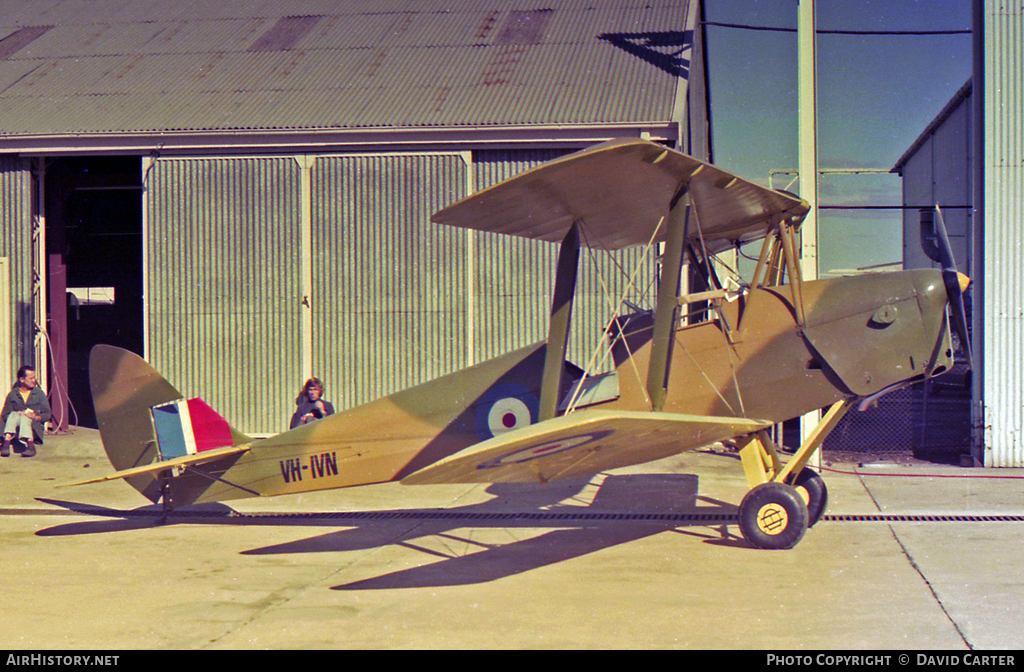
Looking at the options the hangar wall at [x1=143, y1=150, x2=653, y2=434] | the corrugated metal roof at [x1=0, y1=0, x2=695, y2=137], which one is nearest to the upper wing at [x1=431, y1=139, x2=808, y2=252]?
the hangar wall at [x1=143, y1=150, x2=653, y2=434]

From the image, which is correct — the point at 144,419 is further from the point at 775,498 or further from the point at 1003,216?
the point at 1003,216

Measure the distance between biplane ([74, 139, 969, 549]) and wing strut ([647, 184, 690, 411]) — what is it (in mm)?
10

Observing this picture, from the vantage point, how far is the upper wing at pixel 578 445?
4.88 meters

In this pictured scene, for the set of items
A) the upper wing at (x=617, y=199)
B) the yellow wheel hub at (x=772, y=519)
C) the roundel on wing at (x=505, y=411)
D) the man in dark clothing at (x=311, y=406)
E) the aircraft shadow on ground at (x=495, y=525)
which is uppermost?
Result: the upper wing at (x=617, y=199)

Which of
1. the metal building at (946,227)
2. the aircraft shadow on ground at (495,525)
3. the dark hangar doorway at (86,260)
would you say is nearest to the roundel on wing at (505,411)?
the aircraft shadow on ground at (495,525)

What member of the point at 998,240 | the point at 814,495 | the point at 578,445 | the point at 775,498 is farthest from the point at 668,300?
the point at 998,240

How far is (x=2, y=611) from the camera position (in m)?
5.20

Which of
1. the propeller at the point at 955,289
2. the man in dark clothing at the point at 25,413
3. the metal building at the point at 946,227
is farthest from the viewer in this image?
the man in dark clothing at the point at 25,413

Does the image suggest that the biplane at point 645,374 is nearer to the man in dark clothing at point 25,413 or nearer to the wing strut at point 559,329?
the wing strut at point 559,329

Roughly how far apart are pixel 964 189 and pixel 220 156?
669 inches

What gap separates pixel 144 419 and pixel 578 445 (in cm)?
384

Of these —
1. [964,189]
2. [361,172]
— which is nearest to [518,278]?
[361,172]

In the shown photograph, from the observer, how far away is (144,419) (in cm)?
721

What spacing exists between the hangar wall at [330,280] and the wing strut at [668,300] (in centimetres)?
561
